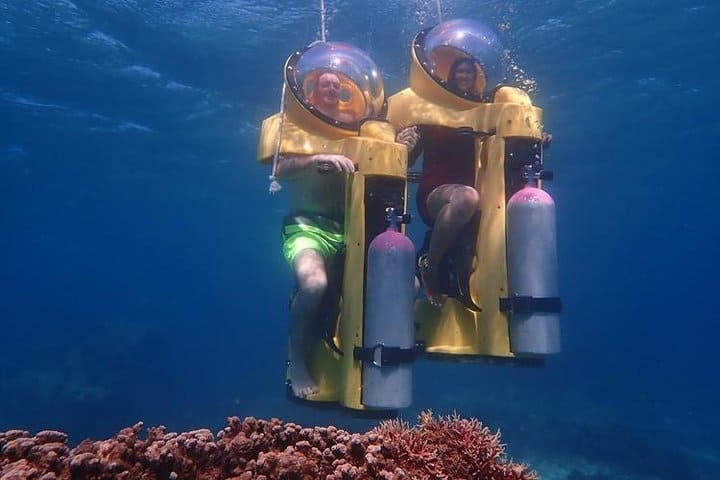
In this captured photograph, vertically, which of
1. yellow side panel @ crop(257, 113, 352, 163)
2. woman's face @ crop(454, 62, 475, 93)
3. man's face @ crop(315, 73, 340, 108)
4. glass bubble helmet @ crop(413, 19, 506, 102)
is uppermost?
glass bubble helmet @ crop(413, 19, 506, 102)

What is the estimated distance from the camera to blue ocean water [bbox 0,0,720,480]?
53.4ft

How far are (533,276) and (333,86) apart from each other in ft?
10.1

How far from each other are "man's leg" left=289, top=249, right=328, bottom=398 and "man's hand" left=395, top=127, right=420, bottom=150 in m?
1.66

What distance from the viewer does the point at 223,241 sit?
57469mm

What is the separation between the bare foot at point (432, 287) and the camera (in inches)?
253

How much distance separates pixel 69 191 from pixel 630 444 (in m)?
32.8

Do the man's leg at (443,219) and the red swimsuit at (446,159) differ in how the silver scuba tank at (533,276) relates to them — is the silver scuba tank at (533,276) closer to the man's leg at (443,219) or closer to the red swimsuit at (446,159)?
the man's leg at (443,219)

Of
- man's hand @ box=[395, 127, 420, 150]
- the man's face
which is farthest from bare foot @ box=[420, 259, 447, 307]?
the man's face

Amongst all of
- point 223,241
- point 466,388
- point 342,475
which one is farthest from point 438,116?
point 223,241

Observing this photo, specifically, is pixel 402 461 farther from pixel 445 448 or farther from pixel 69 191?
pixel 69 191

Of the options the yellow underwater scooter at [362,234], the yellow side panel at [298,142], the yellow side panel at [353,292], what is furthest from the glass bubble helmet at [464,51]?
the yellow side panel at [353,292]

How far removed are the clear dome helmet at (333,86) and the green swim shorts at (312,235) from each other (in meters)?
1.07

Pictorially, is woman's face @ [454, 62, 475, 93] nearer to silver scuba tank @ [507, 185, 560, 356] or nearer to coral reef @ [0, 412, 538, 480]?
silver scuba tank @ [507, 185, 560, 356]

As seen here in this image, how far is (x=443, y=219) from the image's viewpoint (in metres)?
6.17
